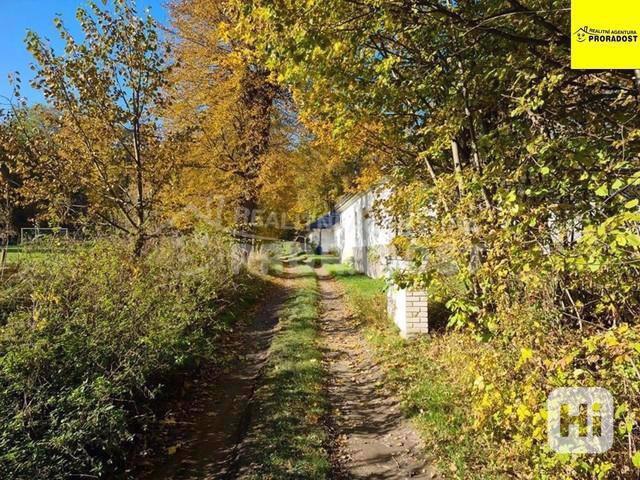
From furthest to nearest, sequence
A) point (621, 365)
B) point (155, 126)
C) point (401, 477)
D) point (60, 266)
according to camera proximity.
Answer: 1. point (155, 126)
2. point (60, 266)
3. point (401, 477)
4. point (621, 365)

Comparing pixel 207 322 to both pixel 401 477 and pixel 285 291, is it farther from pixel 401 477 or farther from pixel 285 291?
pixel 285 291

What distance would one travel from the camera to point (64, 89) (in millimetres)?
7477

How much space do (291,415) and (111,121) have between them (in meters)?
6.48

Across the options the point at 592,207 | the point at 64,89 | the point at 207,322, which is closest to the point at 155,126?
the point at 64,89

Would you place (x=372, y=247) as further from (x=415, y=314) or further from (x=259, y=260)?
(x=259, y=260)

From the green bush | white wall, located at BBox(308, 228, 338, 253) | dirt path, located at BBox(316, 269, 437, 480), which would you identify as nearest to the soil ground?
dirt path, located at BBox(316, 269, 437, 480)

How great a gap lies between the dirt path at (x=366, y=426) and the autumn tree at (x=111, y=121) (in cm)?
452

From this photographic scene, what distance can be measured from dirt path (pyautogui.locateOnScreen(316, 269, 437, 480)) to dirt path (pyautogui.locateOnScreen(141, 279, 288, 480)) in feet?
3.71

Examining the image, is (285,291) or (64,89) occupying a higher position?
(64,89)

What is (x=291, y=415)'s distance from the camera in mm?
4777

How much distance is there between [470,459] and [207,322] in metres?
5.34

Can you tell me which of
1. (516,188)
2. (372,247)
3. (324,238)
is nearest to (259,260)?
(372,247)

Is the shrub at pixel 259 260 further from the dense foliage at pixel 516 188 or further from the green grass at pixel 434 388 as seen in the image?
the dense foliage at pixel 516 188

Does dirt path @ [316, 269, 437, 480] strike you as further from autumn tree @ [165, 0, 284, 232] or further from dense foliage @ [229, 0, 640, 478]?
autumn tree @ [165, 0, 284, 232]
